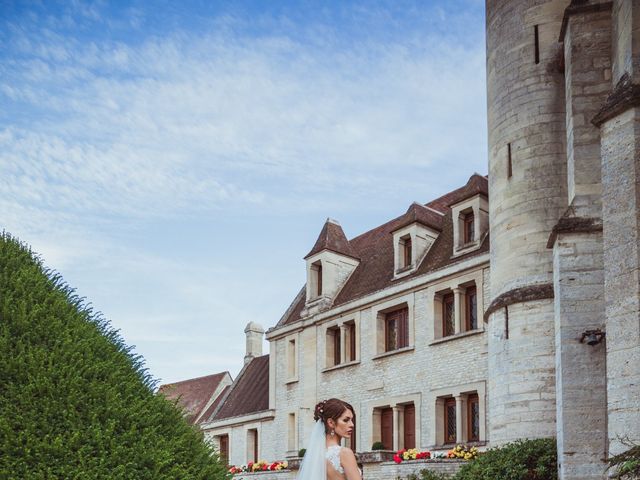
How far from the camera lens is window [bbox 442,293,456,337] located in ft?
85.4

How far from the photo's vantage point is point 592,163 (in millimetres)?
15383

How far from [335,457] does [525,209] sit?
11246mm

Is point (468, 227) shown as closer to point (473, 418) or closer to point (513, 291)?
point (473, 418)

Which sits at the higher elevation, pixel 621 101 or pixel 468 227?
pixel 468 227

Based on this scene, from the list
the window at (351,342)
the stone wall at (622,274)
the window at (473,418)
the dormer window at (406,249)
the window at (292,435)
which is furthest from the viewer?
the window at (292,435)

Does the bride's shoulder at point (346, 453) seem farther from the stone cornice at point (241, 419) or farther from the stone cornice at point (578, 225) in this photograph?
the stone cornice at point (241, 419)

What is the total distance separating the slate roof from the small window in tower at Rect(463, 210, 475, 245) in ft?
1.76

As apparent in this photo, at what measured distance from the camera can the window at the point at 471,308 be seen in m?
25.2

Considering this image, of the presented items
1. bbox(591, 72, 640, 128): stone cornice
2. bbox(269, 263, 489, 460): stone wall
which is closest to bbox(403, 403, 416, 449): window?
bbox(269, 263, 489, 460): stone wall

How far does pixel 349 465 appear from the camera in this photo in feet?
24.1

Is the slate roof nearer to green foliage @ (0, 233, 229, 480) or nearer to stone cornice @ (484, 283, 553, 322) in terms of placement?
stone cornice @ (484, 283, 553, 322)

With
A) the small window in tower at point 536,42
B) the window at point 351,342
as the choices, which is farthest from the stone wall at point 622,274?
the window at point 351,342

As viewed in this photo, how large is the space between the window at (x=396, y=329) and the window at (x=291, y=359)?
4825 millimetres

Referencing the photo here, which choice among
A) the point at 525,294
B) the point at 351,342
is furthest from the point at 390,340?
the point at 525,294
